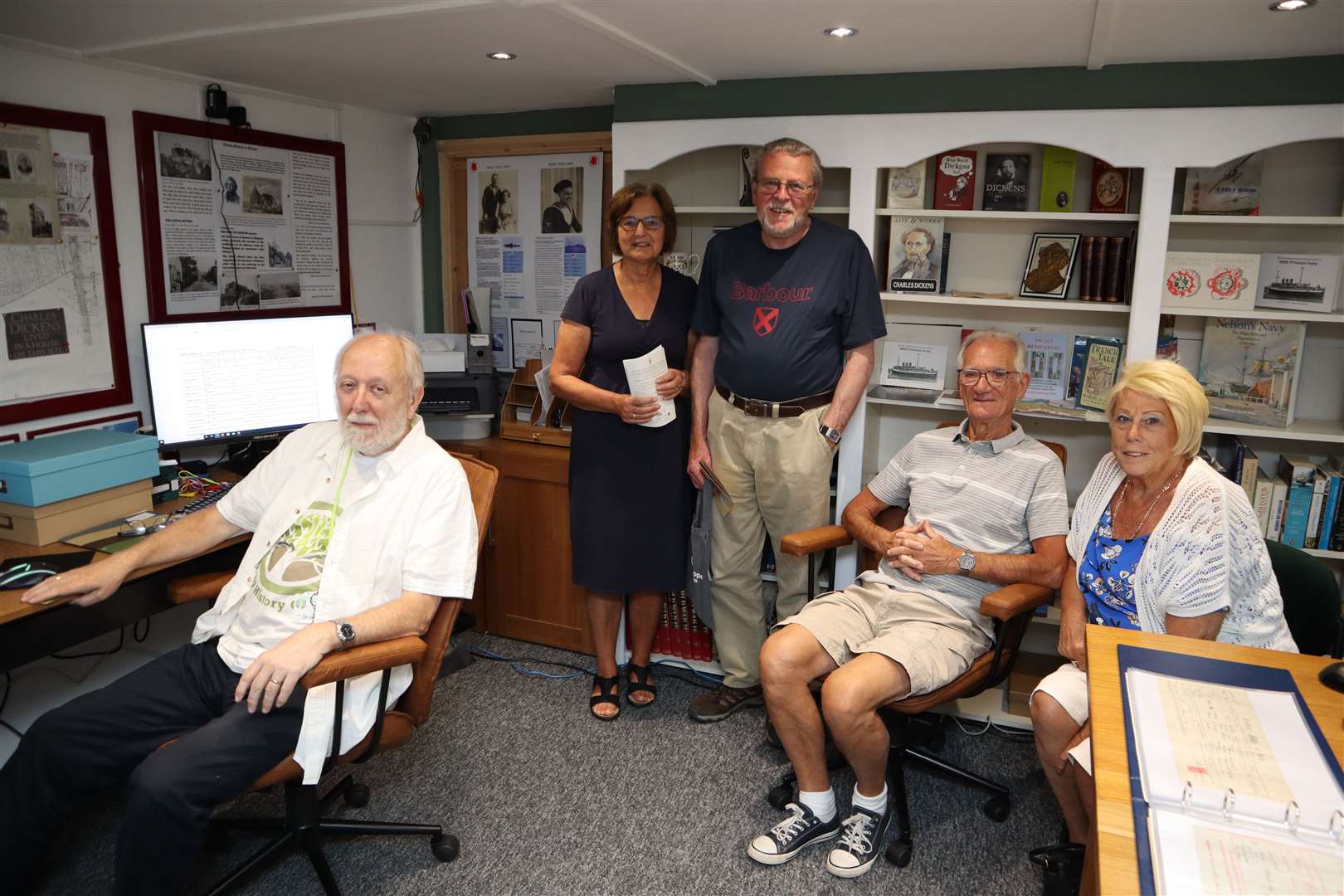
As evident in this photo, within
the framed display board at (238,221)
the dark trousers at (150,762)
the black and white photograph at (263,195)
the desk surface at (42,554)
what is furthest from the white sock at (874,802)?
the black and white photograph at (263,195)

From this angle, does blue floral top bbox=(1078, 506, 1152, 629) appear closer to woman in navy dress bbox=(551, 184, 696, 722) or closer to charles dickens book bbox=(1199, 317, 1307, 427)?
charles dickens book bbox=(1199, 317, 1307, 427)

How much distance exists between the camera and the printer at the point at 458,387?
3.66 meters

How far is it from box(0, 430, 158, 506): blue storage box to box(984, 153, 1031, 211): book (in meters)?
2.79

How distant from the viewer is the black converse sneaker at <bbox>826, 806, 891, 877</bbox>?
2.34 m

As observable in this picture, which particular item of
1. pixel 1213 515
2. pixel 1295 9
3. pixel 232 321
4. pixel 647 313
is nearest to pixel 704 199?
pixel 647 313

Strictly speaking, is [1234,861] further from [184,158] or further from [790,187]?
[184,158]

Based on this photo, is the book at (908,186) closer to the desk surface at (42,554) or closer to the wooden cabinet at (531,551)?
the wooden cabinet at (531,551)

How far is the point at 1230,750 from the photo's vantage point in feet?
4.58

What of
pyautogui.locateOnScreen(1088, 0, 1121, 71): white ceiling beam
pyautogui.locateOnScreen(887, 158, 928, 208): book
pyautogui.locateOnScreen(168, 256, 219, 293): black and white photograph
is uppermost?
pyautogui.locateOnScreen(1088, 0, 1121, 71): white ceiling beam

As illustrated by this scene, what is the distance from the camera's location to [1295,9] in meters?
2.12

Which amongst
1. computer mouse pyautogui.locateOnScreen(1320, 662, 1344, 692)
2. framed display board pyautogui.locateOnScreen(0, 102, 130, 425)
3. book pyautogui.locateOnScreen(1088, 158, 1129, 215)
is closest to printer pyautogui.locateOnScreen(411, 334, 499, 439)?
framed display board pyautogui.locateOnScreen(0, 102, 130, 425)

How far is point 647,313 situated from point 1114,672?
1.83 m

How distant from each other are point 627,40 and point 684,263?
101 cm

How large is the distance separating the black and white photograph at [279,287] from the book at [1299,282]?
3.44 metres
